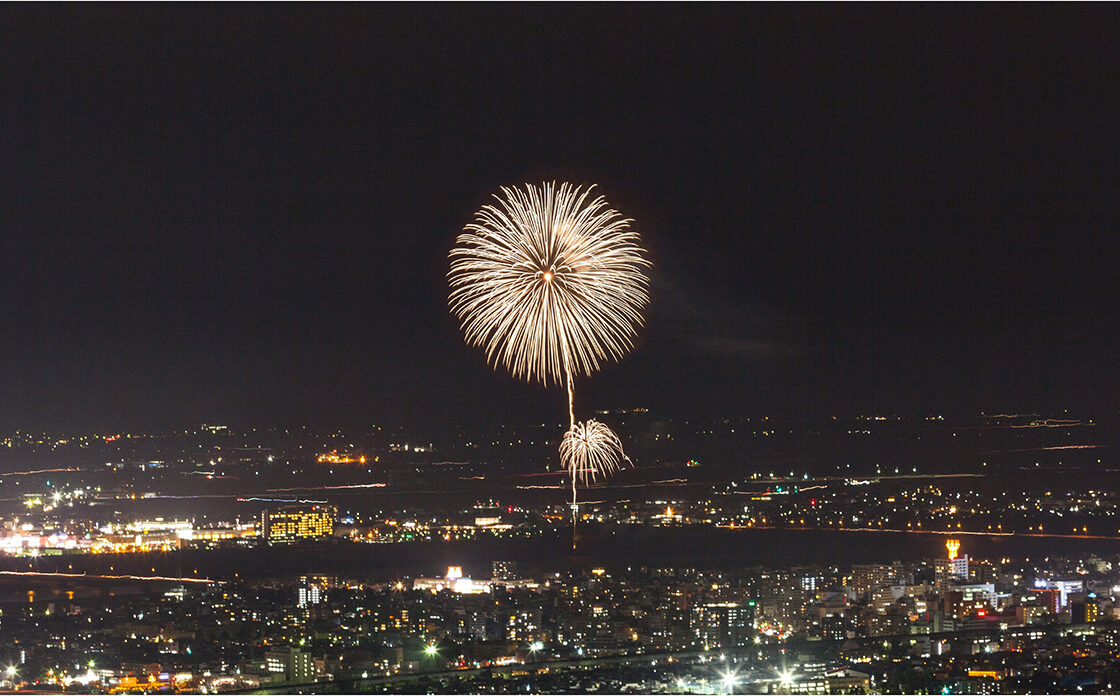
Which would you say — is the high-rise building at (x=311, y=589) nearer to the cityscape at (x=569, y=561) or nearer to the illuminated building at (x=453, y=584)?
the cityscape at (x=569, y=561)

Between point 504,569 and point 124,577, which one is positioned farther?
point 124,577

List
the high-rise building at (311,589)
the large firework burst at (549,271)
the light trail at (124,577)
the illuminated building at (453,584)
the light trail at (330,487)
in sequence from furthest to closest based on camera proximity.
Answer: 1. the light trail at (330,487)
2. the light trail at (124,577)
3. the illuminated building at (453,584)
4. the high-rise building at (311,589)
5. the large firework burst at (549,271)

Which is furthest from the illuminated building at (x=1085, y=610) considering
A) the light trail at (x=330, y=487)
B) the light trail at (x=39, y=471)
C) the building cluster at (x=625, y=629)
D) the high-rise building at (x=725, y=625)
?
the light trail at (x=39, y=471)

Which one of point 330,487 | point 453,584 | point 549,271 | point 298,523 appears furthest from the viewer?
point 330,487

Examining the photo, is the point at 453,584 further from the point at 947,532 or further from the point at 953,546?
the point at 947,532

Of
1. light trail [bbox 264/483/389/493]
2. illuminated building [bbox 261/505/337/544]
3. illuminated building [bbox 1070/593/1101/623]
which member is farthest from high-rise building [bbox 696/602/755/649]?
illuminated building [bbox 261/505/337/544]

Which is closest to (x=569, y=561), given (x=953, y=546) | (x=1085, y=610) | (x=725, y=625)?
(x=953, y=546)

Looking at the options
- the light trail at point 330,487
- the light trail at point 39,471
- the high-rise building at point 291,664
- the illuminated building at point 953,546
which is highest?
the light trail at point 39,471

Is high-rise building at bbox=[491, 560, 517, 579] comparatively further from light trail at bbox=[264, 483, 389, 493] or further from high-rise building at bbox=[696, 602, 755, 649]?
high-rise building at bbox=[696, 602, 755, 649]
